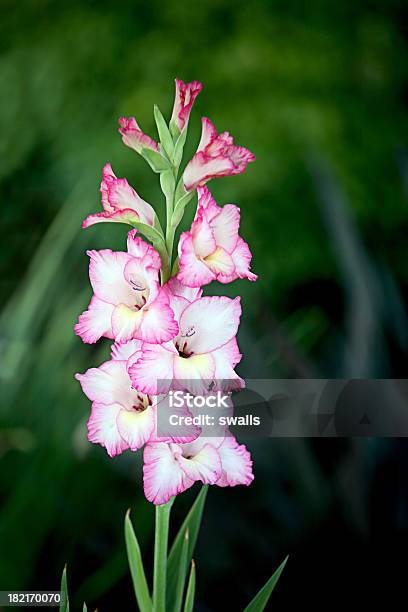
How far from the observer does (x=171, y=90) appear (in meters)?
1.23

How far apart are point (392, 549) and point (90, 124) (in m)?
0.92

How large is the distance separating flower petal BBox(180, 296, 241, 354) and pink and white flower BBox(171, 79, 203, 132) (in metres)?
0.07

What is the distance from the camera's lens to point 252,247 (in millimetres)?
1152

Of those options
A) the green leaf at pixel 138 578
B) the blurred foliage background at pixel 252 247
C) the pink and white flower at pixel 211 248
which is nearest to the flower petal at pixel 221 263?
the pink and white flower at pixel 211 248

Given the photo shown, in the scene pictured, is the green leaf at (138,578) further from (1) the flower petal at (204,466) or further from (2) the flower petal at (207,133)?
(2) the flower petal at (207,133)

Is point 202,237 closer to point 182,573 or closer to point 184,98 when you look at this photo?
point 184,98

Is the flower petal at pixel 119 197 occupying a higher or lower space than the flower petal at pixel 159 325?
higher

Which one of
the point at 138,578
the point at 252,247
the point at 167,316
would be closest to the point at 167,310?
the point at 167,316

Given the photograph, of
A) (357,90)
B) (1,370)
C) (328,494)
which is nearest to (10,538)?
(1,370)

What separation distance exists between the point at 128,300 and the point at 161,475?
7 cm

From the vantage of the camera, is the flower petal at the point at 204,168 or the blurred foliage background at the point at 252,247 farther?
the blurred foliage background at the point at 252,247

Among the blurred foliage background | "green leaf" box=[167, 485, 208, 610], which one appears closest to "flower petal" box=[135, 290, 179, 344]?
"green leaf" box=[167, 485, 208, 610]

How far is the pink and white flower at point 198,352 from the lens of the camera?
26cm

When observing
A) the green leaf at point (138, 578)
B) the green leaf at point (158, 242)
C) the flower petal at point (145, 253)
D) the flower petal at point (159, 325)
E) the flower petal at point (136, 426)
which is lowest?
the green leaf at point (138, 578)
